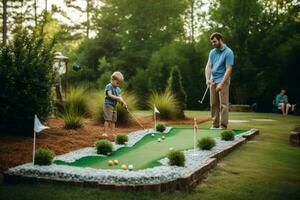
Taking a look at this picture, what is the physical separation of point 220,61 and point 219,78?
0.36 metres

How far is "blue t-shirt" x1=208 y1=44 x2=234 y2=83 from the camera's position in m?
8.10

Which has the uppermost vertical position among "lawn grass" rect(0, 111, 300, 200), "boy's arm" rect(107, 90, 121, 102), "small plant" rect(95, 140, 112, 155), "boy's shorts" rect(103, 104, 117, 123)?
"boy's arm" rect(107, 90, 121, 102)

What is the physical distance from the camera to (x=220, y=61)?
8.20m

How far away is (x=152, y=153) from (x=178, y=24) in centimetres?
2588

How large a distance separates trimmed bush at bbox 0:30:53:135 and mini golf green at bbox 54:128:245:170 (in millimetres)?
1941

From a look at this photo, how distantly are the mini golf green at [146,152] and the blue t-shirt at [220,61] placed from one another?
46.8 inches

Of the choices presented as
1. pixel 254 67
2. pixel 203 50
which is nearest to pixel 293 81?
pixel 254 67

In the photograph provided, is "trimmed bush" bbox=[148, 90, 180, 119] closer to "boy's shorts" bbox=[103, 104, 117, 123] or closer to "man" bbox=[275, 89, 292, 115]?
"boy's shorts" bbox=[103, 104, 117, 123]

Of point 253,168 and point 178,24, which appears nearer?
point 253,168

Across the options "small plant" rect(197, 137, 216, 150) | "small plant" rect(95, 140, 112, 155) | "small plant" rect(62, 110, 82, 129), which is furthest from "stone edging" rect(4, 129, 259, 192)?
"small plant" rect(62, 110, 82, 129)

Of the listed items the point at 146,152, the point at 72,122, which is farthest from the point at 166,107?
the point at 146,152

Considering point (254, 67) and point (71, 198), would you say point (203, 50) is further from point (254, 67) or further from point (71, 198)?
point (71, 198)

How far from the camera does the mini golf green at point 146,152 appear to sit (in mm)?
4793

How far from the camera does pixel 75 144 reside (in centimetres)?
640
